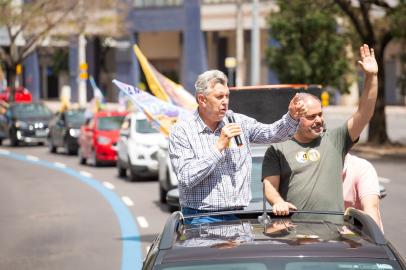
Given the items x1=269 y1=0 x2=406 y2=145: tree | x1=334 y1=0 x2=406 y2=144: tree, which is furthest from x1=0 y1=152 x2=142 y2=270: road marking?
x1=269 y1=0 x2=406 y2=145: tree

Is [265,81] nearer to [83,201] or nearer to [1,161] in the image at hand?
[1,161]

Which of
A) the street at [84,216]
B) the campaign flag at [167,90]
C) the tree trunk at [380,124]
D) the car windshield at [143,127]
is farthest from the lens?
the tree trunk at [380,124]

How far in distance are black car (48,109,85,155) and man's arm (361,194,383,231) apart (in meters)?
25.1

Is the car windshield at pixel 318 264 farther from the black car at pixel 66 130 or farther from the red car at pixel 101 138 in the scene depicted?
the black car at pixel 66 130

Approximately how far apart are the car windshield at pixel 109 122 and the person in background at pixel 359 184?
2004 centimetres

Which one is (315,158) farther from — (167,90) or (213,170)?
(167,90)

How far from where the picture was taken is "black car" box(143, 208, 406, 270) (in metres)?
4.11

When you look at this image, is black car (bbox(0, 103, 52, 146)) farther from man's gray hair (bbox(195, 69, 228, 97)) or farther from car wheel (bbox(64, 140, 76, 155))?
man's gray hair (bbox(195, 69, 228, 97))

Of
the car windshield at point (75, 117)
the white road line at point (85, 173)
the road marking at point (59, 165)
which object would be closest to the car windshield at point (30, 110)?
the car windshield at point (75, 117)

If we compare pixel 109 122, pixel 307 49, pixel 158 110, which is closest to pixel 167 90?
pixel 158 110

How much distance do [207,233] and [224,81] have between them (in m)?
1.58

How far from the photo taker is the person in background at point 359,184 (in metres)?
6.50

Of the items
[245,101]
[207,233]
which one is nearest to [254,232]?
[207,233]

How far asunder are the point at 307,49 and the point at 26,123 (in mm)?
11162
